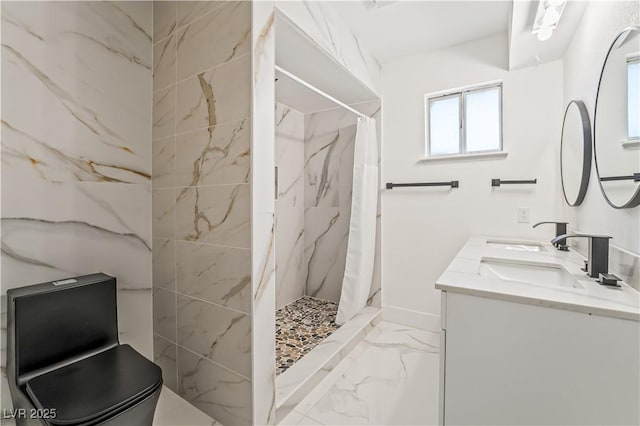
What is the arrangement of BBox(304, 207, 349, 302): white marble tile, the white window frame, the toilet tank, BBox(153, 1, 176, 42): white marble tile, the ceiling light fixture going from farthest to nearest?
BBox(304, 207, 349, 302): white marble tile → the white window frame → BBox(153, 1, 176, 42): white marble tile → the ceiling light fixture → the toilet tank

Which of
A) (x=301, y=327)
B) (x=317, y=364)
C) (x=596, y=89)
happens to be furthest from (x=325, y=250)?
(x=596, y=89)

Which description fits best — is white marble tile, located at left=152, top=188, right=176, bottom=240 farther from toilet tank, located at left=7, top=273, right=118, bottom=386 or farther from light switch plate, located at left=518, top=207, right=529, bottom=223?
light switch plate, located at left=518, top=207, right=529, bottom=223

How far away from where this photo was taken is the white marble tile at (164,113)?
1673 millimetres

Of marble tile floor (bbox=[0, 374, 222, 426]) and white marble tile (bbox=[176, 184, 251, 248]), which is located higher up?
white marble tile (bbox=[176, 184, 251, 248])

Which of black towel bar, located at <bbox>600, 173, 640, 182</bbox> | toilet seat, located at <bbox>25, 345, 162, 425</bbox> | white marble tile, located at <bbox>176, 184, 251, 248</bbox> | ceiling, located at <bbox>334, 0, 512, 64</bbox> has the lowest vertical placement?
toilet seat, located at <bbox>25, 345, 162, 425</bbox>

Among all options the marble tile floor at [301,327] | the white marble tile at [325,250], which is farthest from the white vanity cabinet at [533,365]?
the white marble tile at [325,250]

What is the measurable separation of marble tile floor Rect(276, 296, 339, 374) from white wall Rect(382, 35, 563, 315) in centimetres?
64

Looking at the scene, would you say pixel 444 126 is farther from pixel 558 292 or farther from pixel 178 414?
pixel 178 414

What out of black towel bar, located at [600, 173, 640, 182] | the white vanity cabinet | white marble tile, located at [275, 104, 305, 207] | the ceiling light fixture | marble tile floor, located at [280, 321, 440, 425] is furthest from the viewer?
white marble tile, located at [275, 104, 305, 207]

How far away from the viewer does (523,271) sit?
1.39 meters

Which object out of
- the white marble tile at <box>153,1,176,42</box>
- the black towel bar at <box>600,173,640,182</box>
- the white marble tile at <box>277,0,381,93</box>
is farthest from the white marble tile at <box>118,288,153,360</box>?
the black towel bar at <box>600,173,640,182</box>

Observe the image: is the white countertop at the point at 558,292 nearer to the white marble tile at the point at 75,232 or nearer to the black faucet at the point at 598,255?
the black faucet at the point at 598,255

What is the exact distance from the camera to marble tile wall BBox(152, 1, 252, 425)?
4.44 ft

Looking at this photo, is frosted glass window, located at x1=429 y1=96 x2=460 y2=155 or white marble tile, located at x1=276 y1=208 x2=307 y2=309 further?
white marble tile, located at x1=276 y1=208 x2=307 y2=309
